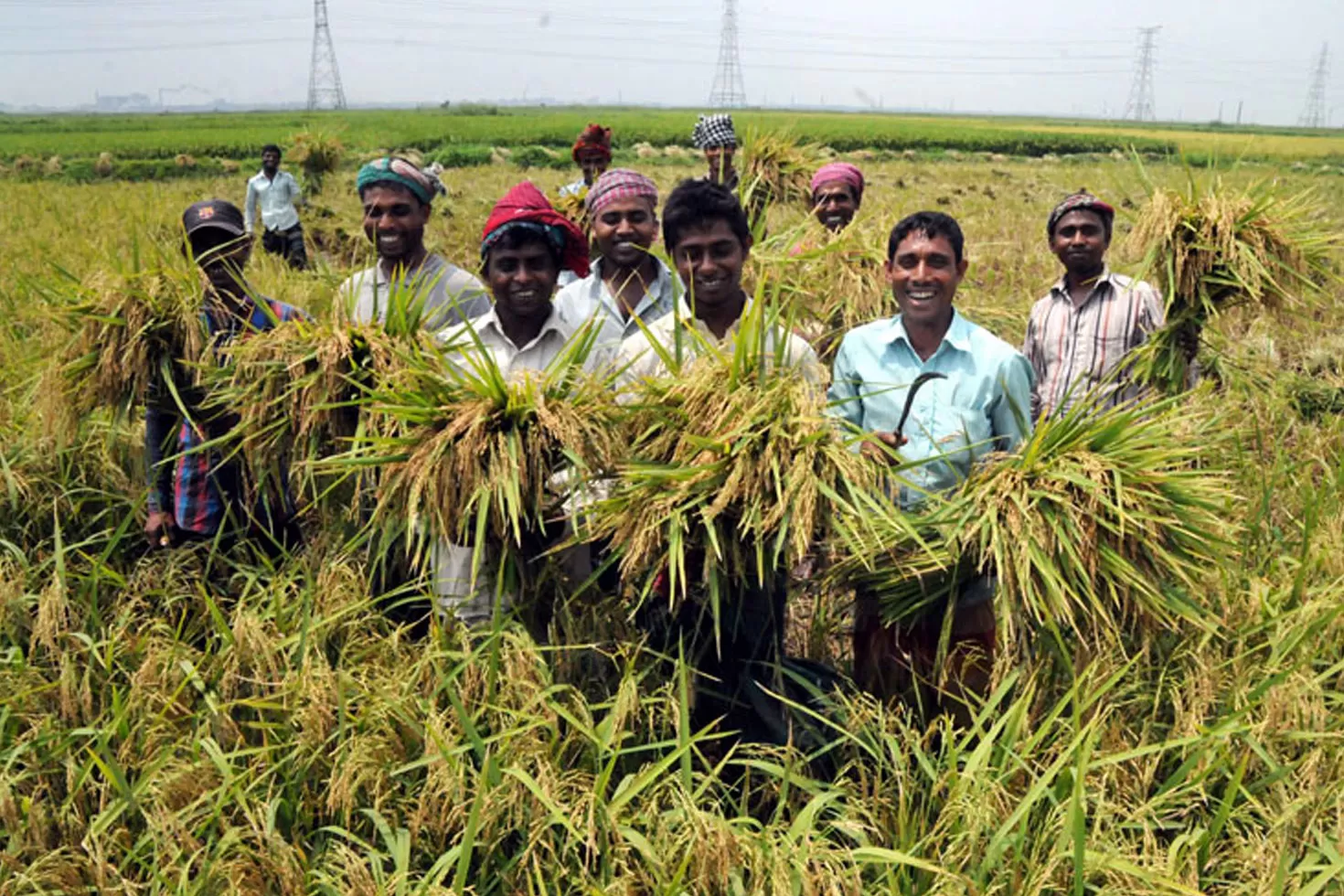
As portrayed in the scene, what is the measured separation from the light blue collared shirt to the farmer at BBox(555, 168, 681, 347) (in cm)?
100

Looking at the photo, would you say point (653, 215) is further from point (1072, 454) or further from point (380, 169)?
point (1072, 454)

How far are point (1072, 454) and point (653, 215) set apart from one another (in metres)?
1.96

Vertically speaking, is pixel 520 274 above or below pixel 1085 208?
below

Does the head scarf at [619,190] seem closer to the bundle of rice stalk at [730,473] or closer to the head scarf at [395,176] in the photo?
the head scarf at [395,176]

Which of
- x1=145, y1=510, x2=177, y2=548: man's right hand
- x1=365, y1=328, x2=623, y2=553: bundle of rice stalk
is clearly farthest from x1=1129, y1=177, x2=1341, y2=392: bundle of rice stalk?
x1=145, y1=510, x2=177, y2=548: man's right hand

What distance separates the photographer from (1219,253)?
124 inches

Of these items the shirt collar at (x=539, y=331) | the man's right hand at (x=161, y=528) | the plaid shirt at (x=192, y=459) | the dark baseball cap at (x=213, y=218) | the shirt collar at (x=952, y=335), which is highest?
the dark baseball cap at (x=213, y=218)

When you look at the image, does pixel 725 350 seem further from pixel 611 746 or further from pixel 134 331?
pixel 134 331

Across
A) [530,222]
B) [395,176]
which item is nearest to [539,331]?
[530,222]

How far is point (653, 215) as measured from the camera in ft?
11.8

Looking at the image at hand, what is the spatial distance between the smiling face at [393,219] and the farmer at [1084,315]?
2.33 meters

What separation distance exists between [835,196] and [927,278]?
1.72 metres

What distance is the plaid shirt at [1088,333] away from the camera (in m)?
3.58

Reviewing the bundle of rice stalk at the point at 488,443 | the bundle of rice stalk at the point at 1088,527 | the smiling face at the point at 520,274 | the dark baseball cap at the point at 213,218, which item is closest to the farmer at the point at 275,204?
the dark baseball cap at the point at 213,218
